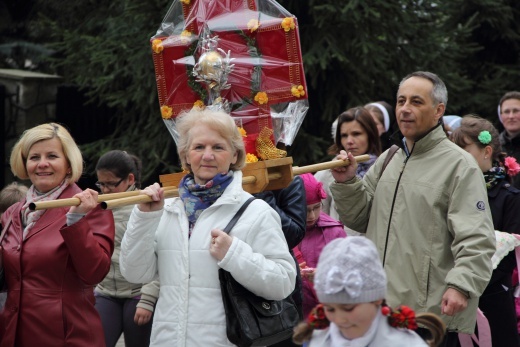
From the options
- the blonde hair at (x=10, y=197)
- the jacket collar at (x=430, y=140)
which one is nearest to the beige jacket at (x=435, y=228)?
the jacket collar at (x=430, y=140)

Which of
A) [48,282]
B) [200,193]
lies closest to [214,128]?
[200,193]

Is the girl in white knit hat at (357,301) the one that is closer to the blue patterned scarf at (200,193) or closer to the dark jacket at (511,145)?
the blue patterned scarf at (200,193)

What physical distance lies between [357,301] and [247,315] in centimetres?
Answer: 109

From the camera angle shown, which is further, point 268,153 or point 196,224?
point 268,153

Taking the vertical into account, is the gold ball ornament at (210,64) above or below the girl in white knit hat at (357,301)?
above

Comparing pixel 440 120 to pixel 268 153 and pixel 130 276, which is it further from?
pixel 130 276

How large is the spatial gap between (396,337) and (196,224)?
4.33 feet

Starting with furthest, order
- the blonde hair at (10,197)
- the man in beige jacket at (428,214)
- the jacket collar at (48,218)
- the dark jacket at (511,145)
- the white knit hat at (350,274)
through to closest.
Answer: the dark jacket at (511,145), the blonde hair at (10,197), the jacket collar at (48,218), the man in beige jacket at (428,214), the white knit hat at (350,274)

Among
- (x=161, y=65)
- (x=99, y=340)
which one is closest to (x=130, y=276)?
(x=99, y=340)

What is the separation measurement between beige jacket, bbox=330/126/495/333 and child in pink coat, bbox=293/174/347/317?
3.36 ft

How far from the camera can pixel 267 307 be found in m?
4.50

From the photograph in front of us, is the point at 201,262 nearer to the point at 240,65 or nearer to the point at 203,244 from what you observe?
the point at 203,244

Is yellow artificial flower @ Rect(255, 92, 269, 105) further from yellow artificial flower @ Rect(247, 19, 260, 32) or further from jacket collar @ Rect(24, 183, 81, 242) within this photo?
jacket collar @ Rect(24, 183, 81, 242)

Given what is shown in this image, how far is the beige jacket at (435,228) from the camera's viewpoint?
4941 mm
